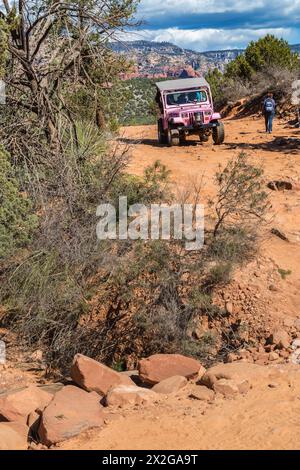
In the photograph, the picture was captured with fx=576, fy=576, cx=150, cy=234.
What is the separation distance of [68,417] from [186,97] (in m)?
14.4

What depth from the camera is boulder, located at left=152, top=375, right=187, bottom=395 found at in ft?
18.8

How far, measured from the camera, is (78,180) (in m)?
8.99

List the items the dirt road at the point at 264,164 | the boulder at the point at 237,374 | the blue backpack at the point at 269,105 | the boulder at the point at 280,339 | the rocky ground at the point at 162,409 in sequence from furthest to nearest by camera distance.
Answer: the blue backpack at the point at 269,105 < the dirt road at the point at 264,164 < the boulder at the point at 280,339 < the boulder at the point at 237,374 < the rocky ground at the point at 162,409

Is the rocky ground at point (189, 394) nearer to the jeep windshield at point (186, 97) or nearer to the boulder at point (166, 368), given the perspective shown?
the boulder at point (166, 368)

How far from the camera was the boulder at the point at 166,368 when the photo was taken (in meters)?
6.05

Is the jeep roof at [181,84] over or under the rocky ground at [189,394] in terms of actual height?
over

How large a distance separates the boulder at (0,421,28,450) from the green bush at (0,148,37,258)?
287cm

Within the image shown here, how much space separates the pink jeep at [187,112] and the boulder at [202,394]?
12755 millimetres

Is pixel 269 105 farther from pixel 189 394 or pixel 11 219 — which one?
pixel 189 394

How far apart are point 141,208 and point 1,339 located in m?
2.79

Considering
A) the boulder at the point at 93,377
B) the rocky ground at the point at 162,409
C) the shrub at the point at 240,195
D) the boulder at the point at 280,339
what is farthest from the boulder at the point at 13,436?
the shrub at the point at 240,195

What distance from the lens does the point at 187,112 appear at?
17.7 meters

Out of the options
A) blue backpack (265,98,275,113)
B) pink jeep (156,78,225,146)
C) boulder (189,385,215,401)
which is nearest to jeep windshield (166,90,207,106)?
pink jeep (156,78,225,146)
